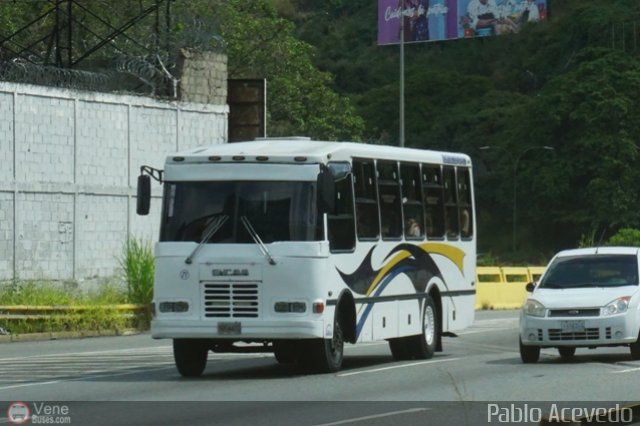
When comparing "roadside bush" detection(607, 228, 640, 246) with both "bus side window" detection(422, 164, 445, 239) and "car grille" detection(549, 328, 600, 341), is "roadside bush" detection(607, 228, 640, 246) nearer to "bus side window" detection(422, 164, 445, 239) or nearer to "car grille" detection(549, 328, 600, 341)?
"bus side window" detection(422, 164, 445, 239)

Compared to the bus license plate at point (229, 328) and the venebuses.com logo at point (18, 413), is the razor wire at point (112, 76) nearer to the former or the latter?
the bus license plate at point (229, 328)

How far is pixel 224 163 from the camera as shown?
20500mm

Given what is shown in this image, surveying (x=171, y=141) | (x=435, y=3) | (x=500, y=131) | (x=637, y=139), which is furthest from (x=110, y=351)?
(x=435, y=3)

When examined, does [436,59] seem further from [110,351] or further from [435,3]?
[110,351]

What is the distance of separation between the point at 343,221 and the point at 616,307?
3.88 meters

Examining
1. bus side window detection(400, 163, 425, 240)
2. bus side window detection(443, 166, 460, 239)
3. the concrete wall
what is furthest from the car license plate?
the concrete wall

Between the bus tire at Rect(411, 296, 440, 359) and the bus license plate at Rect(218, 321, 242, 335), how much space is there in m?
4.33

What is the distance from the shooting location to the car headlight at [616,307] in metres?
21.7

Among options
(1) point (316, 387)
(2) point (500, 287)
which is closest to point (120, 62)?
(2) point (500, 287)

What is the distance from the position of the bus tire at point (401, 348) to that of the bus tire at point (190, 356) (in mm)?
3794

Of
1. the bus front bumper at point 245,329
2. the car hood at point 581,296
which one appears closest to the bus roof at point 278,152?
the bus front bumper at point 245,329

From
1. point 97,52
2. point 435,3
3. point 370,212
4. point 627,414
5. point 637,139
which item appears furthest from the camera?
point 435,3

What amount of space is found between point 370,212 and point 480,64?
107 meters

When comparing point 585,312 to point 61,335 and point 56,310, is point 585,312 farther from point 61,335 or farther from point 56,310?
point 56,310
